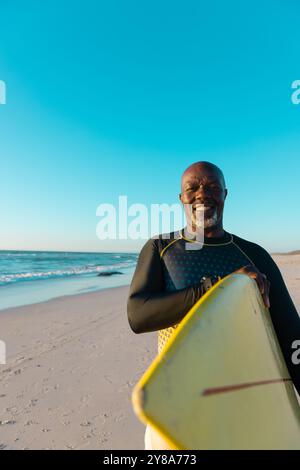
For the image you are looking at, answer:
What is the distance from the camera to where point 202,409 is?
1.24 meters

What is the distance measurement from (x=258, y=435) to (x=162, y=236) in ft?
4.21

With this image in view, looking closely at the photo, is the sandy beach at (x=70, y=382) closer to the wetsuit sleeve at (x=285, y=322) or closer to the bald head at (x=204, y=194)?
the wetsuit sleeve at (x=285, y=322)

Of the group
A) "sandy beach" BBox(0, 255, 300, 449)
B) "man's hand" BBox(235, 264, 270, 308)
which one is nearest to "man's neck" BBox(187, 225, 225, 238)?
"man's hand" BBox(235, 264, 270, 308)

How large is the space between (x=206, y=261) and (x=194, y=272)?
0.13 meters

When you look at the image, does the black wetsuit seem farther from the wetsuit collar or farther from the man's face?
the man's face

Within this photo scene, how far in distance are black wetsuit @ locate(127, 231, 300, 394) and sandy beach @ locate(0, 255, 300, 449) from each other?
70.5 inches

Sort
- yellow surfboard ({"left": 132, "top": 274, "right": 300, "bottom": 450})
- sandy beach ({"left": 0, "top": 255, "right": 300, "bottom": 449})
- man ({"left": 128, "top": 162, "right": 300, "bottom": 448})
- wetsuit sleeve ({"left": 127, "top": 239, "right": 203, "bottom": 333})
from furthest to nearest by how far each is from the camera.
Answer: sandy beach ({"left": 0, "top": 255, "right": 300, "bottom": 449}) < man ({"left": 128, "top": 162, "right": 300, "bottom": 448}) < wetsuit sleeve ({"left": 127, "top": 239, "right": 203, "bottom": 333}) < yellow surfboard ({"left": 132, "top": 274, "right": 300, "bottom": 450})

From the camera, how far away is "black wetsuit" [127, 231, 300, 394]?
6.05 feet

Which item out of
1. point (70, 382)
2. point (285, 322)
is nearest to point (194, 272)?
point (285, 322)

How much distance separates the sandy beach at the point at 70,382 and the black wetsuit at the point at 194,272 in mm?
1790
